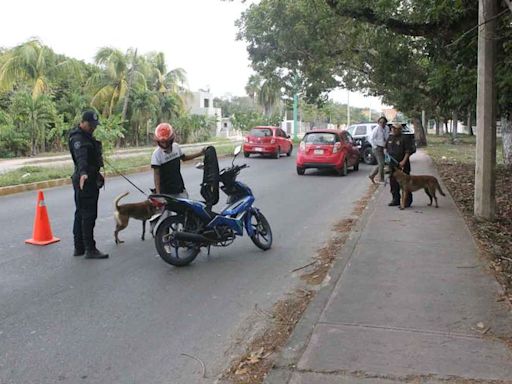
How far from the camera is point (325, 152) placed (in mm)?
17234

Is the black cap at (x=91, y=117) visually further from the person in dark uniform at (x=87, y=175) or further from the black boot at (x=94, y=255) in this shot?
the black boot at (x=94, y=255)

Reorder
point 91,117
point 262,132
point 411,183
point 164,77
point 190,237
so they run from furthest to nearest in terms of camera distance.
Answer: point 164,77 → point 262,132 → point 411,183 → point 91,117 → point 190,237

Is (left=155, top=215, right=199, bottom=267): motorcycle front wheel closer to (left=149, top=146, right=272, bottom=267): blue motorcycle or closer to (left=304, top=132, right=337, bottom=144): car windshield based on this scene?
(left=149, top=146, right=272, bottom=267): blue motorcycle

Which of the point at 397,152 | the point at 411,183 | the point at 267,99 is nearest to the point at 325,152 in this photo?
the point at 397,152

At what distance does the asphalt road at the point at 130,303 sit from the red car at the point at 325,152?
790 cm

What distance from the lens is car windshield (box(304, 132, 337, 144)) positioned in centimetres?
1727

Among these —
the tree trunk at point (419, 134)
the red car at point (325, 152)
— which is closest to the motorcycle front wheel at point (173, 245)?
the red car at point (325, 152)

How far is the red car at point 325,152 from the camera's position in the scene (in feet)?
56.2

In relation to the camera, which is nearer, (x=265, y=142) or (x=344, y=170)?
(x=344, y=170)

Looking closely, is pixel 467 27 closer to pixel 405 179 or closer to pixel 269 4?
pixel 405 179

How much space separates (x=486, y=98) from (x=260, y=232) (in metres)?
4.01

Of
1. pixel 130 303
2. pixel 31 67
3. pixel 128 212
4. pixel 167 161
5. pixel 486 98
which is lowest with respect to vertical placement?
pixel 130 303

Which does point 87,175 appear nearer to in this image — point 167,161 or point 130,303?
point 167,161

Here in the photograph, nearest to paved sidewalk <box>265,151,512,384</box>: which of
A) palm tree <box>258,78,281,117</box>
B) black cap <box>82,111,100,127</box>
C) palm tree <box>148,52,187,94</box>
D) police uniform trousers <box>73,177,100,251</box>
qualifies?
police uniform trousers <box>73,177,100,251</box>
